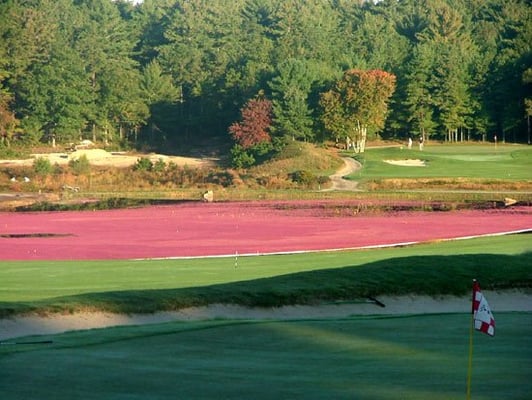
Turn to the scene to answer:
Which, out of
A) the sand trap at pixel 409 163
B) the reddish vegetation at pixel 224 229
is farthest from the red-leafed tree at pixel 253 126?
the reddish vegetation at pixel 224 229

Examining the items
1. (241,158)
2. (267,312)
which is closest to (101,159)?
(241,158)

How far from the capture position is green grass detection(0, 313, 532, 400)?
440 inches

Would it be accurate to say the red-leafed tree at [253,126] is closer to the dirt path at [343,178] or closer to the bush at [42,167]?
the dirt path at [343,178]

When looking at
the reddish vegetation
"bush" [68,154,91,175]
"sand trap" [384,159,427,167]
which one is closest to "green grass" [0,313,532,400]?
the reddish vegetation

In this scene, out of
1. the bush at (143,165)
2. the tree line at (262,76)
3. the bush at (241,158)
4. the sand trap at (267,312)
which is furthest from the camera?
the tree line at (262,76)

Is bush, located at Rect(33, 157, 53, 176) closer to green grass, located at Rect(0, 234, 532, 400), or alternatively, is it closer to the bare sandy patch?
the bare sandy patch

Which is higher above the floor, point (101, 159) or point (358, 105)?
point (358, 105)

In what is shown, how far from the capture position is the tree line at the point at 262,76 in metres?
96.8

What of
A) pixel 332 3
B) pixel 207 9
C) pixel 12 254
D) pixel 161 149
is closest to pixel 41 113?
pixel 161 149

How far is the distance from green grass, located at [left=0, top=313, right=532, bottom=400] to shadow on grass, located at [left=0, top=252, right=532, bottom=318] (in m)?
2.15

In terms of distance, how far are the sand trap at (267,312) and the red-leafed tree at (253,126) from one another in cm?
7060

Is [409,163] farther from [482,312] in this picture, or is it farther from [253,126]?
[482,312]

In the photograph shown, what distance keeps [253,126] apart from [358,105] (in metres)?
9.02

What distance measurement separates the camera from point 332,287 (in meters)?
21.0
